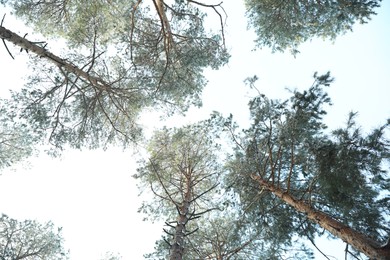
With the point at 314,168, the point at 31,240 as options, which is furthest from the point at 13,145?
the point at 314,168

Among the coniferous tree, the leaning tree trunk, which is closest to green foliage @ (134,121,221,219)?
the coniferous tree

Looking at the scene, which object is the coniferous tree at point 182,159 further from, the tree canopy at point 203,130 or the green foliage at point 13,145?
the green foliage at point 13,145

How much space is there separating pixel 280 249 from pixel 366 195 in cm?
234

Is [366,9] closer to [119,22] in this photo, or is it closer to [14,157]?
[119,22]

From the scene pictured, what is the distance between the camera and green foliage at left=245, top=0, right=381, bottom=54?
20.5ft

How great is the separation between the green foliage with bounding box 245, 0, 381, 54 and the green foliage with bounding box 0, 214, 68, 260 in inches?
404

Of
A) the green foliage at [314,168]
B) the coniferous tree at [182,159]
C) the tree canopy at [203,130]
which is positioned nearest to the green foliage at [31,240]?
the tree canopy at [203,130]

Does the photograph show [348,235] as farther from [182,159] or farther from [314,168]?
[182,159]

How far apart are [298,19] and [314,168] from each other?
13.7 ft

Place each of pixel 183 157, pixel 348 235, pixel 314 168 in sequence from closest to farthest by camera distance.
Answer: pixel 348 235 → pixel 314 168 → pixel 183 157

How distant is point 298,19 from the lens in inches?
282

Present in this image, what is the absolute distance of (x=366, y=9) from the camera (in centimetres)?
585

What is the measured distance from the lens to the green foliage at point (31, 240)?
31.1 ft

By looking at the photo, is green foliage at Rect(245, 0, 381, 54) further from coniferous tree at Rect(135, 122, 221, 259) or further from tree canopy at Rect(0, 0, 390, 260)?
coniferous tree at Rect(135, 122, 221, 259)
